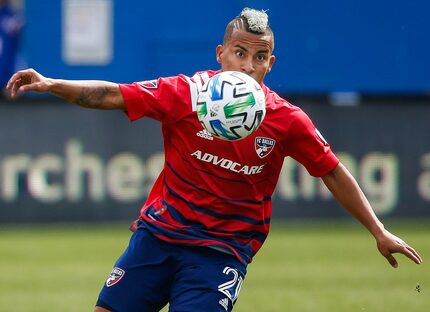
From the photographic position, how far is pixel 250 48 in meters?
6.86

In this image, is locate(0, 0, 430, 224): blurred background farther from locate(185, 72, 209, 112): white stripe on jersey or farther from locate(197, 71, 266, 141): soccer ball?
locate(197, 71, 266, 141): soccer ball

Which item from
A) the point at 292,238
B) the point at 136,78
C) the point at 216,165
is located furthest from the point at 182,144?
the point at 136,78

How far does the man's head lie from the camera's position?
685 cm

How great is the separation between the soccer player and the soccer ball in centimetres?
38

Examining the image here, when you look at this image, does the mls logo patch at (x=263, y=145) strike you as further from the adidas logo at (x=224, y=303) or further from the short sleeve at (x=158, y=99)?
the adidas logo at (x=224, y=303)

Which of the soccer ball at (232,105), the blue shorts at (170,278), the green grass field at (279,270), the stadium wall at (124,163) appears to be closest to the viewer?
the soccer ball at (232,105)

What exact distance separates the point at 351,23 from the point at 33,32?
4.83m

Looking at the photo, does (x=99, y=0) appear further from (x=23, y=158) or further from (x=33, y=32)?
(x=23, y=158)

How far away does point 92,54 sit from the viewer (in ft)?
61.8

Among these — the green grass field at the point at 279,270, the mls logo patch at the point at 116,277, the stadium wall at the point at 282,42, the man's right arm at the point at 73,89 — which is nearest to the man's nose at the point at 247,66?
the man's right arm at the point at 73,89

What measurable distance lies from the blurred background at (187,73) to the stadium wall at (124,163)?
0.01m

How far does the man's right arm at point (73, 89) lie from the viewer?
21.0 ft

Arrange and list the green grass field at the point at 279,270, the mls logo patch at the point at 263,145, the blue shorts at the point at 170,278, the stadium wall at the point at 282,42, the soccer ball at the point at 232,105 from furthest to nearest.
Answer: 1. the stadium wall at the point at 282,42
2. the green grass field at the point at 279,270
3. the mls logo patch at the point at 263,145
4. the blue shorts at the point at 170,278
5. the soccer ball at the point at 232,105

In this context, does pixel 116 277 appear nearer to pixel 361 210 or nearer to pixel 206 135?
pixel 206 135
